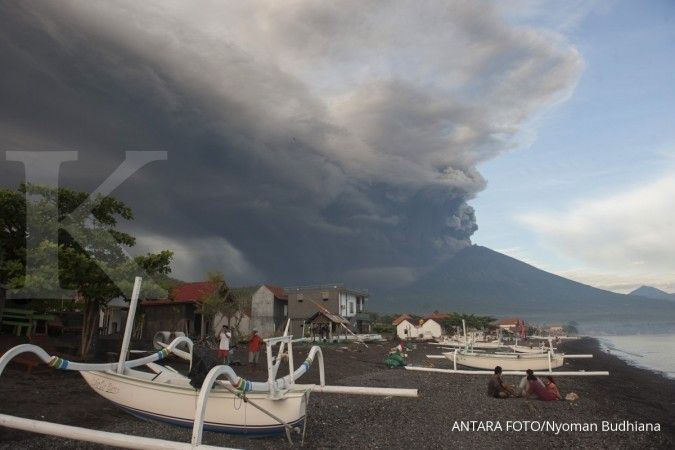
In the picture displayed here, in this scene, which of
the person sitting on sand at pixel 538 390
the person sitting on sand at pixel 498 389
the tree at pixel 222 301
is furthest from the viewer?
the tree at pixel 222 301

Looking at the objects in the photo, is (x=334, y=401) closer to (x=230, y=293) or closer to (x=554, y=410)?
(x=554, y=410)

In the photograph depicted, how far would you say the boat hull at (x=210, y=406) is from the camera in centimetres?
1037

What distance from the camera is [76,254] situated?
18281mm

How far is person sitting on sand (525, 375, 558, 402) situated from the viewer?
17.3 m

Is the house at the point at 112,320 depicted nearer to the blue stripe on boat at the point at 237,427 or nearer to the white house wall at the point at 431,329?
the blue stripe on boat at the point at 237,427

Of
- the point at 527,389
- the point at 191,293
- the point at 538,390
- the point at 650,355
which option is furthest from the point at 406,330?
the point at 538,390

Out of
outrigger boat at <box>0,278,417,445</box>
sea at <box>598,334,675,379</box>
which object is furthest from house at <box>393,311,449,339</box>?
outrigger boat at <box>0,278,417,445</box>

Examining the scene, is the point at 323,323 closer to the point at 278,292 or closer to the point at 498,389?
the point at 278,292

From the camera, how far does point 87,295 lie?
64.5ft

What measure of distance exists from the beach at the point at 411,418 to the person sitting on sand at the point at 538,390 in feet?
1.41

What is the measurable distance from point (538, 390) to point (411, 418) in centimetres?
665

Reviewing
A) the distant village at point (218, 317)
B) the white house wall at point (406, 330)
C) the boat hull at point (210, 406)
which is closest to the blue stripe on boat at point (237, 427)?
the boat hull at point (210, 406)

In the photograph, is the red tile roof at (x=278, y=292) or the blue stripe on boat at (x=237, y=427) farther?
the red tile roof at (x=278, y=292)

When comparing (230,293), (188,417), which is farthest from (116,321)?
(188,417)
